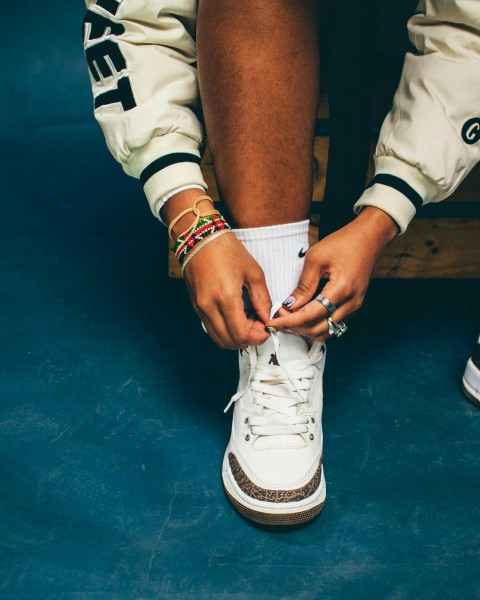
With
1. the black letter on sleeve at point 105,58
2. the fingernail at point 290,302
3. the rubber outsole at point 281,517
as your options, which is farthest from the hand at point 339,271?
the black letter on sleeve at point 105,58

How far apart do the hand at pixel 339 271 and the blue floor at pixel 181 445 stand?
0.22 metres

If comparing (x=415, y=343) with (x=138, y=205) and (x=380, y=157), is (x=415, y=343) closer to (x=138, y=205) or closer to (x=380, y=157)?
(x=380, y=157)

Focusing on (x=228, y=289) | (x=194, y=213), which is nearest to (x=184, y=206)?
(x=194, y=213)

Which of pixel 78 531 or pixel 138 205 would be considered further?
pixel 138 205

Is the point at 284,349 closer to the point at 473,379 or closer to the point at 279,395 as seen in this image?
the point at 279,395

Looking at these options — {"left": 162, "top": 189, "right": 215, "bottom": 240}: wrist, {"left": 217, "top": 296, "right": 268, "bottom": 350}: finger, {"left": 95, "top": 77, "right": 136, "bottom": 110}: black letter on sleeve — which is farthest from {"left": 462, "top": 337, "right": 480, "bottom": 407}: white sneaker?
{"left": 95, "top": 77, "right": 136, "bottom": 110}: black letter on sleeve

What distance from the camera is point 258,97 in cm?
75

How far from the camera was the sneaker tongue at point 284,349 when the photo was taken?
2.61 feet

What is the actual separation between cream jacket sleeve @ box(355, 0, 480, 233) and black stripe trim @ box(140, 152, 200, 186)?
8.3 inches

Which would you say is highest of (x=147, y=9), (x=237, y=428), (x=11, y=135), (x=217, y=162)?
(x=147, y=9)

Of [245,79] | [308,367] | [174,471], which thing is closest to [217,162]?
[245,79]

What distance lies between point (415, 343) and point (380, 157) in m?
0.40

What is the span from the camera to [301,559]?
2.32 feet

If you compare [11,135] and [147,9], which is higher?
[147,9]
